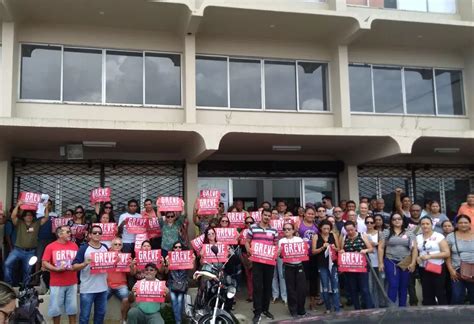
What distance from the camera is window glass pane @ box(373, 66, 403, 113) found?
42.1 ft

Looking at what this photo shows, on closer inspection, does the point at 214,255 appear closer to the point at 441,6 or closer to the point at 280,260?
the point at 280,260

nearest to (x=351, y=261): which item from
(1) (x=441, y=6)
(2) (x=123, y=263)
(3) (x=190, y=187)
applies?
(2) (x=123, y=263)

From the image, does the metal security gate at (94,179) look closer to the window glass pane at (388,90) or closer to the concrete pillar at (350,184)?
the concrete pillar at (350,184)

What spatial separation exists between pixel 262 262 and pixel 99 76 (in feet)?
19.7

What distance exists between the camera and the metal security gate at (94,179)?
36.9ft

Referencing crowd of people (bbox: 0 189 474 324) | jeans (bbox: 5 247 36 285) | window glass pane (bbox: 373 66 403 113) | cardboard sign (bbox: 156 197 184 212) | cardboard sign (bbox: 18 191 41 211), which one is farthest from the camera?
window glass pane (bbox: 373 66 403 113)

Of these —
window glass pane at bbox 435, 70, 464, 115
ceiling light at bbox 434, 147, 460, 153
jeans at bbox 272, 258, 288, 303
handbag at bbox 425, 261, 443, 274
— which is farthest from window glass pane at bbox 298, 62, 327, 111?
handbag at bbox 425, 261, 443, 274

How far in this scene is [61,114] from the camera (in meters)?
10.8

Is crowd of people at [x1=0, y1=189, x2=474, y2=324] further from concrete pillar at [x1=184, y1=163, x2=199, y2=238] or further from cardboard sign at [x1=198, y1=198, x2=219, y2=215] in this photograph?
concrete pillar at [x1=184, y1=163, x2=199, y2=238]

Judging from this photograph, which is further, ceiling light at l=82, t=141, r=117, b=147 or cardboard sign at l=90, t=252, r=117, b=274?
ceiling light at l=82, t=141, r=117, b=147

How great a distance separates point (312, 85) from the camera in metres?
12.5

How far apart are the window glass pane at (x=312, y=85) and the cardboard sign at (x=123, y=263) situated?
6.39 meters

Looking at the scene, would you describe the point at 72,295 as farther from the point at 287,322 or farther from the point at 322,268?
the point at 287,322

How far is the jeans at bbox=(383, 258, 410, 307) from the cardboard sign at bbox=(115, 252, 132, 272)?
→ 4.27 m
